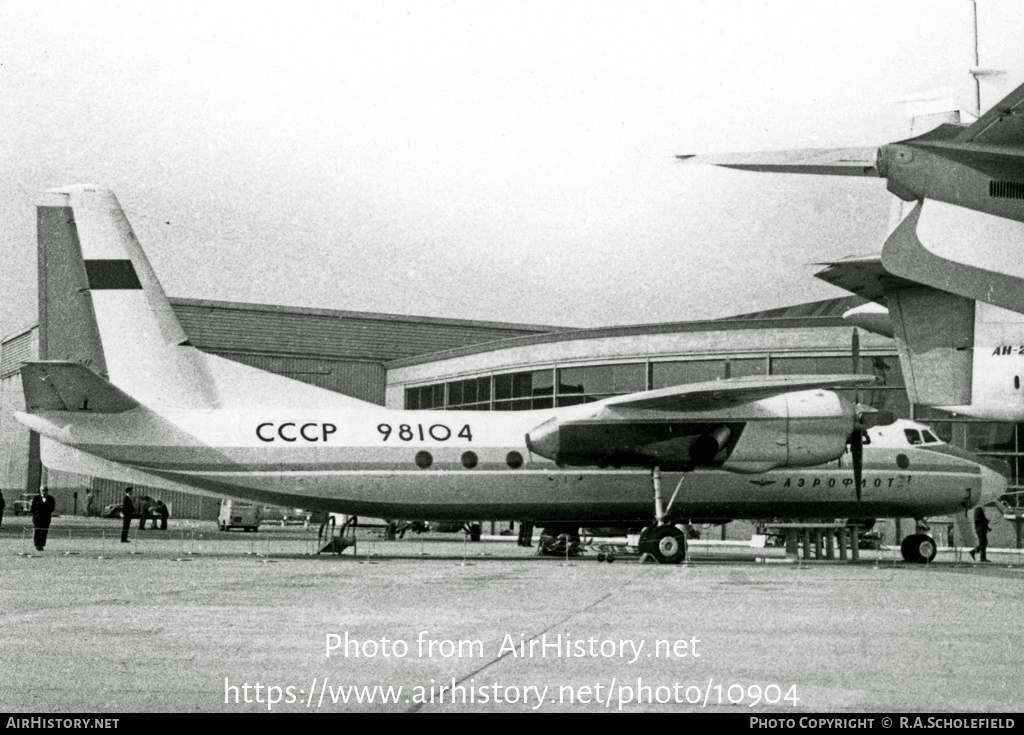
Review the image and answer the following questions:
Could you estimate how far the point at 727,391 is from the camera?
73.0 feet

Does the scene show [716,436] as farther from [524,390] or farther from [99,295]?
[524,390]

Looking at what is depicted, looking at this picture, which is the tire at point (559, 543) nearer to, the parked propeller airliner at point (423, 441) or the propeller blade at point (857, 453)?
the parked propeller airliner at point (423, 441)

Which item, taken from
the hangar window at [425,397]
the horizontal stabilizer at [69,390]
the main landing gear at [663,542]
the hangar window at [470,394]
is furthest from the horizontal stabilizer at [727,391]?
the hangar window at [425,397]

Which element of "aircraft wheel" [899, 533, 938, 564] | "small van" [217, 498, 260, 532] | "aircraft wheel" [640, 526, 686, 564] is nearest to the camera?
"aircraft wheel" [640, 526, 686, 564]

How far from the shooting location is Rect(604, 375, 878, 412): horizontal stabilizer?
21.0 metres

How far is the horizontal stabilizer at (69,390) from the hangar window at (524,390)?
1142 inches

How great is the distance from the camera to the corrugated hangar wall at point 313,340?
6544 centimetres

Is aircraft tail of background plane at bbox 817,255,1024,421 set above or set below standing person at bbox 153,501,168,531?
above

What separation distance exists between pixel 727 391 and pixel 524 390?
28877 millimetres

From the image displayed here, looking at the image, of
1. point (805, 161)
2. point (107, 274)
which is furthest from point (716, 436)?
point (805, 161)

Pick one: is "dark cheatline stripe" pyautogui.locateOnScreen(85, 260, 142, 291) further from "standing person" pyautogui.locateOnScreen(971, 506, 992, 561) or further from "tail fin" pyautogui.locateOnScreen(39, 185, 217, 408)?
"standing person" pyautogui.locateOnScreen(971, 506, 992, 561)

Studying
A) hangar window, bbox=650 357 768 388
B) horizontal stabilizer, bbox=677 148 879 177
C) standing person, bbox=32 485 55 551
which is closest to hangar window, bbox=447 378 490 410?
hangar window, bbox=650 357 768 388

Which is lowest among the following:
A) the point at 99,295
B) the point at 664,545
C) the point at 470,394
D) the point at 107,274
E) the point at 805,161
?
the point at 664,545
